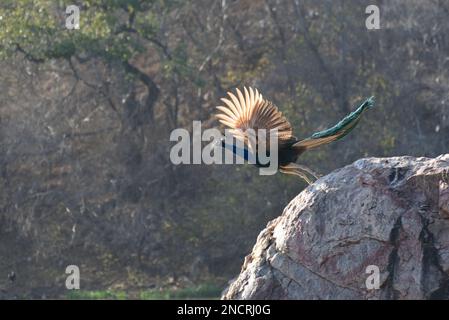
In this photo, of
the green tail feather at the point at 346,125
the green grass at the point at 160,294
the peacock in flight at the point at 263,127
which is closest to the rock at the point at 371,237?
the green tail feather at the point at 346,125

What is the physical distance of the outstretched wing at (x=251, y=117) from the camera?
8055 millimetres

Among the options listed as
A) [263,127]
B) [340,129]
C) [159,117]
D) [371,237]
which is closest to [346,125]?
[340,129]

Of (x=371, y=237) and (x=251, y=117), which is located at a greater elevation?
(x=251, y=117)

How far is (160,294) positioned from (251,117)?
662cm

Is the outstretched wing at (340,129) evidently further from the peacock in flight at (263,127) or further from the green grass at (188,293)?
the green grass at (188,293)

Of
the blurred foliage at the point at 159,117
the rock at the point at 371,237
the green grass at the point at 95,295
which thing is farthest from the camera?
the blurred foliage at the point at 159,117

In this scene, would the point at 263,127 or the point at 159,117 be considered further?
the point at 159,117

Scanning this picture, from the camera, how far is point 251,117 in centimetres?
810

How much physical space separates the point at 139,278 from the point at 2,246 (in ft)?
6.76

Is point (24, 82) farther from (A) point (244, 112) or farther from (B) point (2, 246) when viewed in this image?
(A) point (244, 112)

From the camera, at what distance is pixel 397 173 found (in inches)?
286

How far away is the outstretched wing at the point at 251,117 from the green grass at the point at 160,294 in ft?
20.1

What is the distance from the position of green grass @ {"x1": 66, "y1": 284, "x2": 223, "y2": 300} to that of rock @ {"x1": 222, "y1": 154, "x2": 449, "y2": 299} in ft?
22.1

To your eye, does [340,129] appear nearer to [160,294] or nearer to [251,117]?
[251,117]
